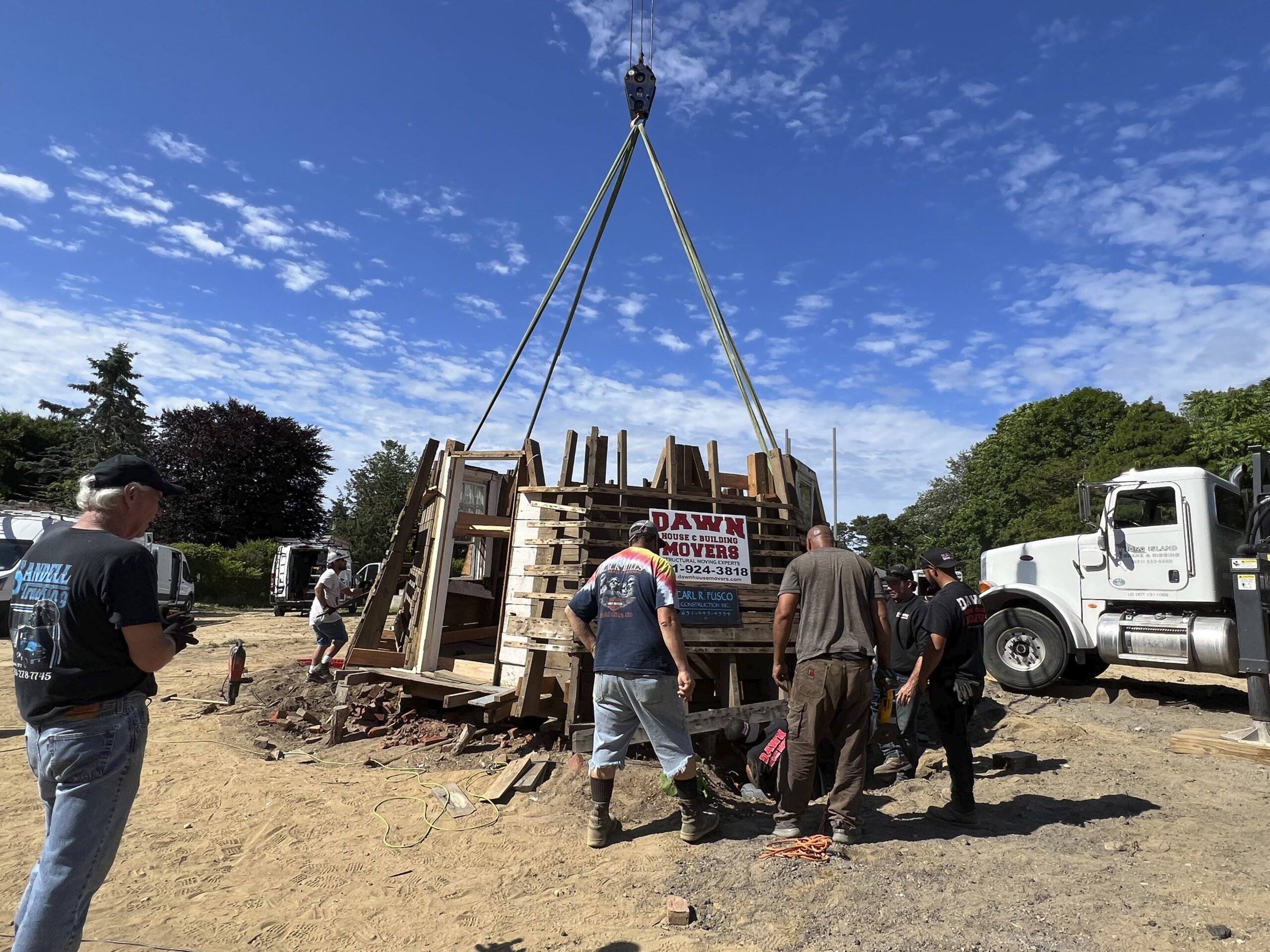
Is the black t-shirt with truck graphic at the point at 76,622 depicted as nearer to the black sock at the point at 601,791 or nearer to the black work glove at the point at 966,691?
the black sock at the point at 601,791

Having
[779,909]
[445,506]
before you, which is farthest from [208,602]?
[779,909]

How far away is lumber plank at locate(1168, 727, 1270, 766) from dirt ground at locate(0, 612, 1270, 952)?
176mm

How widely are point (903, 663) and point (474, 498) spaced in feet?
17.1

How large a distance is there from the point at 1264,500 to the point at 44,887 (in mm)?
10250

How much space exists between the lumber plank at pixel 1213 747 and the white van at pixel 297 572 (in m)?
21.2

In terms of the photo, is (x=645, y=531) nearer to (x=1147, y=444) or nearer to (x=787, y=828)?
(x=787, y=828)

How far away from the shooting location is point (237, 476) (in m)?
33.2

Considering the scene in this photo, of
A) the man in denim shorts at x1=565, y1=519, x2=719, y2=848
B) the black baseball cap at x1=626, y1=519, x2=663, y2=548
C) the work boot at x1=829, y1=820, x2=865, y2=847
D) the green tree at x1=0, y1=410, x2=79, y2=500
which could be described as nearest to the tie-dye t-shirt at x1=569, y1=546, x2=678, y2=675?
the man in denim shorts at x1=565, y1=519, x2=719, y2=848

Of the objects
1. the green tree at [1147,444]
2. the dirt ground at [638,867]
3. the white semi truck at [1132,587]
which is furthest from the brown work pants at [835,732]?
the green tree at [1147,444]

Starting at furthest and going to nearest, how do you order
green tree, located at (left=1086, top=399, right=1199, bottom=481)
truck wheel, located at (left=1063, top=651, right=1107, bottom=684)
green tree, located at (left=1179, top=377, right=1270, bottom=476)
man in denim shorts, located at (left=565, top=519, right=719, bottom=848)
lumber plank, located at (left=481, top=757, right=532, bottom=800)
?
green tree, located at (left=1086, top=399, right=1199, bottom=481), green tree, located at (left=1179, top=377, right=1270, bottom=476), truck wheel, located at (left=1063, top=651, right=1107, bottom=684), lumber plank, located at (left=481, top=757, right=532, bottom=800), man in denim shorts, located at (left=565, top=519, right=719, bottom=848)

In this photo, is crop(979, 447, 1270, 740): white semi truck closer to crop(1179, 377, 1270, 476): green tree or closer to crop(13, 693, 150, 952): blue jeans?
crop(13, 693, 150, 952): blue jeans

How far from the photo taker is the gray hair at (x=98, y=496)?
2.78 metres

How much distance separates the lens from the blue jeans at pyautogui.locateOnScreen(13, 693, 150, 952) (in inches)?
99.7

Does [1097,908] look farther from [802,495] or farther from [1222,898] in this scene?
[802,495]
